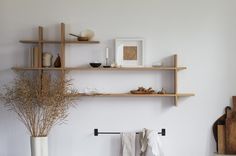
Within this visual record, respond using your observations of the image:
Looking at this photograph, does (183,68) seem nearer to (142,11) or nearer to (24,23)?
(142,11)

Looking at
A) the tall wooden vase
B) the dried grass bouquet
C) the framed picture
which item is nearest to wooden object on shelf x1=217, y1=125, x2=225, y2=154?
the framed picture

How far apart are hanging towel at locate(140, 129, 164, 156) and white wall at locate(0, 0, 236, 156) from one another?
0.45 ft

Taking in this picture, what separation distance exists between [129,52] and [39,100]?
983mm

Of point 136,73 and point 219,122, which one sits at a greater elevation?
point 136,73

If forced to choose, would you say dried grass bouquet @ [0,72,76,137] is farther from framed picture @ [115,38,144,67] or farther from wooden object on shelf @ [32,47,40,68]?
framed picture @ [115,38,144,67]

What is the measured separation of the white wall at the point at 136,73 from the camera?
3.39m

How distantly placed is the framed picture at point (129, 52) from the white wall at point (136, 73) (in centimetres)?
8

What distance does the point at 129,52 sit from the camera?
11.0 ft

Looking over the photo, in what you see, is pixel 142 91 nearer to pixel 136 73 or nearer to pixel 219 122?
pixel 136 73

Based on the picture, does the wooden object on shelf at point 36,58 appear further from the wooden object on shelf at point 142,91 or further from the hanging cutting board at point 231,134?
the hanging cutting board at point 231,134

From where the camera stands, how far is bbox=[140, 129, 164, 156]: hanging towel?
126 inches

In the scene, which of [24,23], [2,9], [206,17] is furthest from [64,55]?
[206,17]

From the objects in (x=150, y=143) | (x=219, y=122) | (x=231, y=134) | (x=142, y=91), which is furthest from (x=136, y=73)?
(x=231, y=134)

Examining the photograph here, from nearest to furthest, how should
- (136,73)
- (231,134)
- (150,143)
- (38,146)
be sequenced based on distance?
(38,146) → (150,143) → (231,134) → (136,73)
